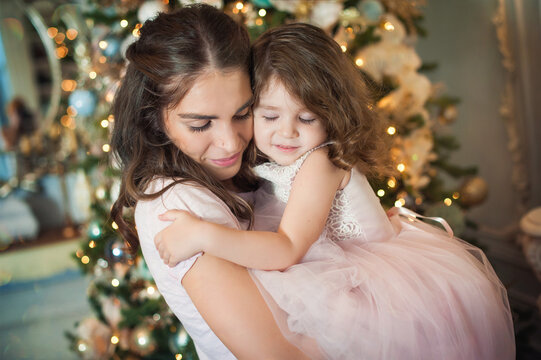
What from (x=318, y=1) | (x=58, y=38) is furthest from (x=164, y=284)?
(x=58, y=38)

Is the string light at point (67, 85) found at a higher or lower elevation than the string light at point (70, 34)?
lower

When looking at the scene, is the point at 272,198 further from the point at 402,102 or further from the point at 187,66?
the point at 402,102

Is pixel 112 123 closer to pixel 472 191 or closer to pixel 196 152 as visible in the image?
pixel 196 152

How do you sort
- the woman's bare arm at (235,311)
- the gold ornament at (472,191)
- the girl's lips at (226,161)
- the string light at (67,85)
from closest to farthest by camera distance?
the woman's bare arm at (235,311) < the girl's lips at (226,161) < the gold ornament at (472,191) < the string light at (67,85)

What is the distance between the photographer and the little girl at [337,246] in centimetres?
89

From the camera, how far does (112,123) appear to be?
63.9 inches

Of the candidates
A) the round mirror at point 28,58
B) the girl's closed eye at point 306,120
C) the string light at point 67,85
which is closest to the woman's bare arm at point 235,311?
the girl's closed eye at point 306,120

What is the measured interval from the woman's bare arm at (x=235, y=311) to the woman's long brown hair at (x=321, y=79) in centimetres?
45

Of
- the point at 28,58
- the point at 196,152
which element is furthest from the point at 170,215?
the point at 28,58

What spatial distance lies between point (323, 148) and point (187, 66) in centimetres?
43

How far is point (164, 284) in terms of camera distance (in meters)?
0.98

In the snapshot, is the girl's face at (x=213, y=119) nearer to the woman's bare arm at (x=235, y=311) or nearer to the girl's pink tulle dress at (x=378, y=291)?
the girl's pink tulle dress at (x=378, y=291)

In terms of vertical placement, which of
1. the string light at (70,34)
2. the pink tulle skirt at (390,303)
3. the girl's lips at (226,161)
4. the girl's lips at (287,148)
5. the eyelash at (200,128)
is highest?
the string light at (70,34)

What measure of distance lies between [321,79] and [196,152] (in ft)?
1.33
